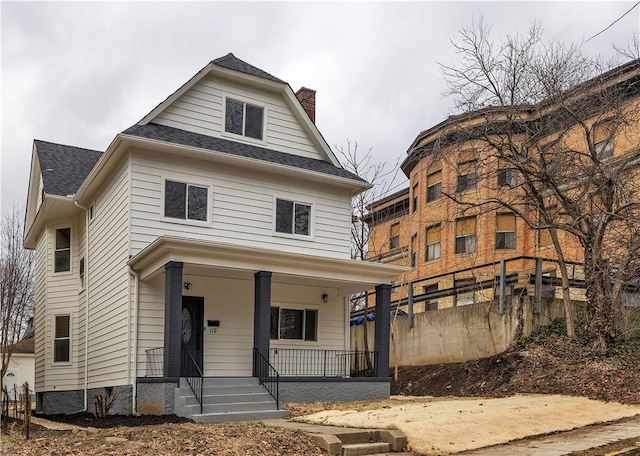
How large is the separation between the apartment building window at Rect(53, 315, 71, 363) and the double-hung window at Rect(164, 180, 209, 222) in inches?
255

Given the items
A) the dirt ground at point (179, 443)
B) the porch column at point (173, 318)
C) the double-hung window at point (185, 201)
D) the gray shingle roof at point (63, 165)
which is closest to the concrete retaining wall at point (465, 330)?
the double-hung window at point (185, 201)

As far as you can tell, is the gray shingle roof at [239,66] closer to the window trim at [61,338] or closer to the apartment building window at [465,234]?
the window trim at [61,338]

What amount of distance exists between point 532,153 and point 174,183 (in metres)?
9.64

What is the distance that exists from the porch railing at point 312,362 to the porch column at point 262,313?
87.0 inches

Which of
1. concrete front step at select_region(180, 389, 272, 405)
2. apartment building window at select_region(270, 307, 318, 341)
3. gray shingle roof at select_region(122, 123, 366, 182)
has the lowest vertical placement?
concrete front step at select_region(180, 389, 272, 405)

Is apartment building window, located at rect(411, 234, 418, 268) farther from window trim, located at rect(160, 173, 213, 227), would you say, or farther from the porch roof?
window trim, located at rect(160, 173, 213, 227)

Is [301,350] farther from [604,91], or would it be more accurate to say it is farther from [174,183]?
[604,91]

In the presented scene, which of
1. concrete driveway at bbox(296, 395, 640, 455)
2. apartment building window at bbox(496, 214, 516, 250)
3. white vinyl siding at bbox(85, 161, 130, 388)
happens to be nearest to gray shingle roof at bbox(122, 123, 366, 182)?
white vinyl siding at bbox(85, 161, 130, 388)

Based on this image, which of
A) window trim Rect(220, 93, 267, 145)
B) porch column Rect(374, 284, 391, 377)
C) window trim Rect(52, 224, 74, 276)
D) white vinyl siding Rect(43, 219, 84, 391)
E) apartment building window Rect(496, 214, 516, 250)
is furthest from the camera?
apartment building window Rect(496, 214, 516, 250)

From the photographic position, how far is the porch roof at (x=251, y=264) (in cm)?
1456

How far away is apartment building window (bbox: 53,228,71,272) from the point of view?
69.4ft

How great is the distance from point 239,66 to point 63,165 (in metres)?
7.11

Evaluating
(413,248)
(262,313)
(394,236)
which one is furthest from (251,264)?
(394,236)

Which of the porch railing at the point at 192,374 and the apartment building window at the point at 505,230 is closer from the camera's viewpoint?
the porch railing at the point at 192,374
